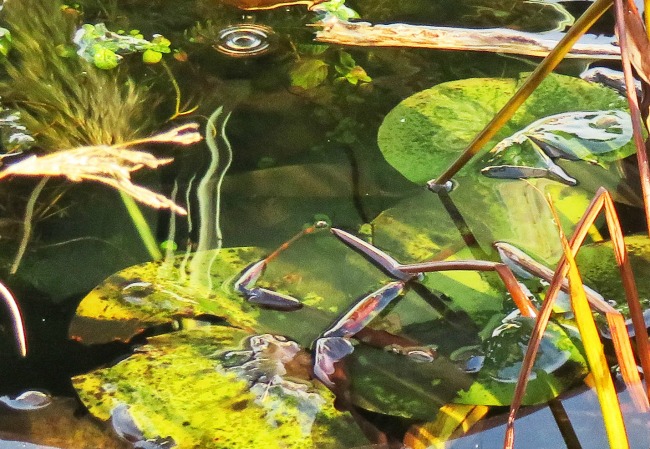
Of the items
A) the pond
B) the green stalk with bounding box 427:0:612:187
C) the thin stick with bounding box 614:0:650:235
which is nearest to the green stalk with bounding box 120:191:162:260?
the pond

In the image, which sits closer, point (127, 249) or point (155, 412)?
point (155, 412)

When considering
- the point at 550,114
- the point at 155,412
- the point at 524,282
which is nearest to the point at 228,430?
the point at 155,412

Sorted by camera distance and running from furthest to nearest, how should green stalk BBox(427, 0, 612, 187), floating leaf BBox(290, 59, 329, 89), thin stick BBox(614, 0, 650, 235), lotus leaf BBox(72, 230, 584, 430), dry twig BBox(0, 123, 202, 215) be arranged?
floating leaf BBox(290, 59, 329, 89) → dry twig BBox(0, 123, 202, 215) → lotus leaf BBox(72, 230, 584, 430) → green stalk BBox(427, 0, 612, 187) → thin stick BBox(614, 0, 650, 235)

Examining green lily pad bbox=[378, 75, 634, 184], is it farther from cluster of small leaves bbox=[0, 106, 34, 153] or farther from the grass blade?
cluster of small leaves bbox=[0, 106, 34, 153]

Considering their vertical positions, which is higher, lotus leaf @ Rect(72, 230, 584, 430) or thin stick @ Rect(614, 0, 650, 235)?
thin stick @ Rect(614, 0, 650, 235)

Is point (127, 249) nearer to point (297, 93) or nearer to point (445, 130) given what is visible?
point (297, 93)

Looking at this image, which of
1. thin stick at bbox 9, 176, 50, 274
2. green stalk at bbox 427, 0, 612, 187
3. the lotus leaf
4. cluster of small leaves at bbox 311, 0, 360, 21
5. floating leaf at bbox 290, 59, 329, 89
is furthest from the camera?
cluster of small leaves at bbox 311, 0, 360, 21

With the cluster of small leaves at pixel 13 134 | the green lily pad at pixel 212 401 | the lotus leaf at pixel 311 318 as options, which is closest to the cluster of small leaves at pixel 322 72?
the lotus leaf at pixel 311 318
